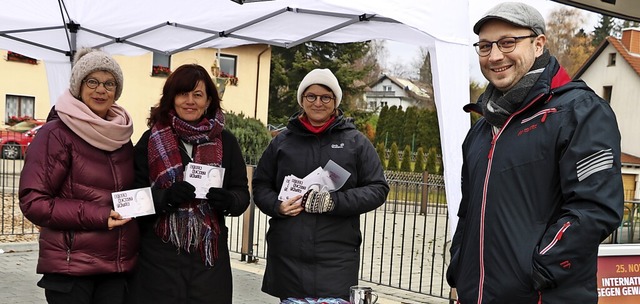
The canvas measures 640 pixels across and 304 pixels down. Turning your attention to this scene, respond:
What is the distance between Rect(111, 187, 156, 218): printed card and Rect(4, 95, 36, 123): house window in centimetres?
2468

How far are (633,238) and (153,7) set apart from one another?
200 inches

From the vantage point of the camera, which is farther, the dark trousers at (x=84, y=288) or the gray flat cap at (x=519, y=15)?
the dark trousers at (x=84, y=288)

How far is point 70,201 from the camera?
3039mm

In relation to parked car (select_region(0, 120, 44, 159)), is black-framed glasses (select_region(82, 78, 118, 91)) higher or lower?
higher

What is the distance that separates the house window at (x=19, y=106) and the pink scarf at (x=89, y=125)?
24.5m

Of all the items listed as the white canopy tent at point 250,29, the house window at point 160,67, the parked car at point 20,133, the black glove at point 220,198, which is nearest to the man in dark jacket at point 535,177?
the black glove at point 220,198

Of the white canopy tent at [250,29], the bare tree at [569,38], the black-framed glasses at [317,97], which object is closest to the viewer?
the black-framed glasses at [317,97]

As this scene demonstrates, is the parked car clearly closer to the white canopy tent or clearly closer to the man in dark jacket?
the white canopy tent

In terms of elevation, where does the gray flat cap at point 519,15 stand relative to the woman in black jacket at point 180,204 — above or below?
above

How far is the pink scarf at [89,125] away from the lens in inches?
122

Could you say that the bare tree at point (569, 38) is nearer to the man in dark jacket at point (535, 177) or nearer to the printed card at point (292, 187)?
the printed card at point (292, 187)

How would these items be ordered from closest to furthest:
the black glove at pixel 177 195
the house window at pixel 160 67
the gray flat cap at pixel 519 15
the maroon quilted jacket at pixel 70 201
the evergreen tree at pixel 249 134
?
the gray flat cap at pixel 519 15
the maroon quilted jacket at pixel 70 201
the black glove at pixel 177 195
the evergreen tree at pixel 249 134
the house window at pixel 160 67

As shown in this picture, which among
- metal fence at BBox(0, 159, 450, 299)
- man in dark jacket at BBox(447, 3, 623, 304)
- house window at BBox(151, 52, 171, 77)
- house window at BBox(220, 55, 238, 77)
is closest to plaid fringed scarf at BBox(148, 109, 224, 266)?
man in dark jacket at BBox(447, 3, 623, 304)

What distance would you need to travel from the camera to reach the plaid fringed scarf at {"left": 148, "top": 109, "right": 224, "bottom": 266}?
3.27m
